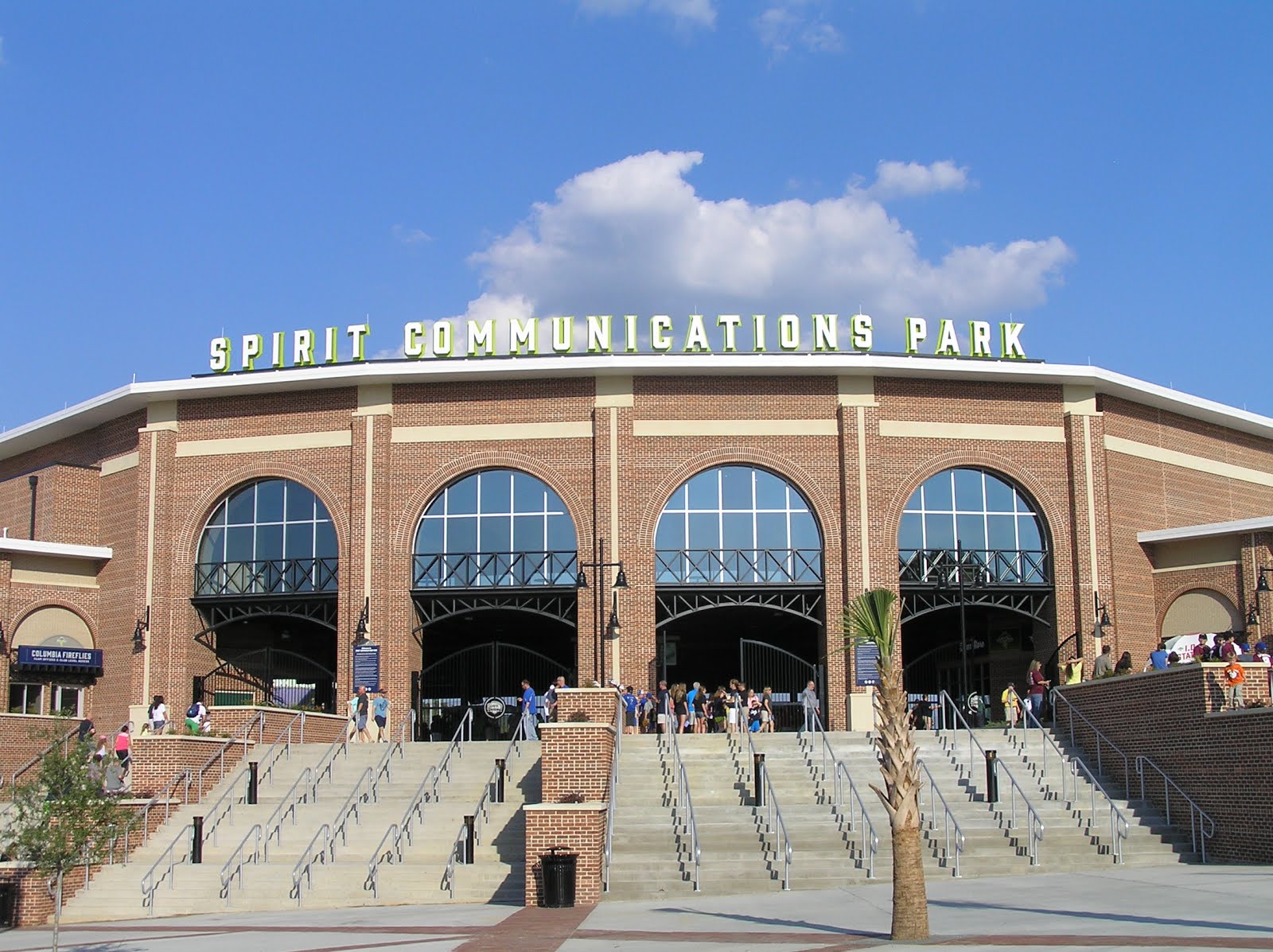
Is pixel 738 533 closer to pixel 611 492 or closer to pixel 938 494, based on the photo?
pixel 611 492

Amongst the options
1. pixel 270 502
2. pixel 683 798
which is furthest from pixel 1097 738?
pixel 270 502

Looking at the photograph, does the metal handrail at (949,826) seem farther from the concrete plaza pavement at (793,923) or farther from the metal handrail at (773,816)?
the metal handrail at (773,816)

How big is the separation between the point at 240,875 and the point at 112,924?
2.18 m

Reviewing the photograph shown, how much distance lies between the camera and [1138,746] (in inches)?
1043

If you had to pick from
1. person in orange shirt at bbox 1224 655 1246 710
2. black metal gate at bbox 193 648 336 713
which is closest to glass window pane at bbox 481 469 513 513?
black metal gate at bbox 193 648 336 713

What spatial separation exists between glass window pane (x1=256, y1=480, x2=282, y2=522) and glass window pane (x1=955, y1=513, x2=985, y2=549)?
17414mm

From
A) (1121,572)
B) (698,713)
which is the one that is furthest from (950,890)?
(1121,572)

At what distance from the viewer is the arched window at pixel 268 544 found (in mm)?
37219

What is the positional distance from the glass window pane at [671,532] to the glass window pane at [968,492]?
23.2 feet

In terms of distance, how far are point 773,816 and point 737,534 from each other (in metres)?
13.2

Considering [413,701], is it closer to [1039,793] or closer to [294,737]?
[294,737]

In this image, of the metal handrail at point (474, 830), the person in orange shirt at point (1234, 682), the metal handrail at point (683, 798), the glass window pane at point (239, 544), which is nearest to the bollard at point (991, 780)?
the person in orange shirt at point (1234, 682)

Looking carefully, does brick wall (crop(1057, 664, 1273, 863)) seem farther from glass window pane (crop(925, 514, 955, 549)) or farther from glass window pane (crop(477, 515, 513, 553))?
glass window pane (crop(477, 515, 513, 553))

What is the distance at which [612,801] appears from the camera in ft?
76.0
